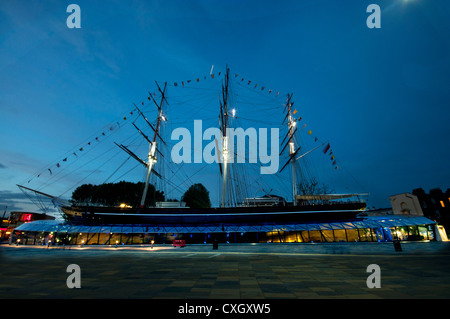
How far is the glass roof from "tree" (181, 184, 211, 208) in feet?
96.7

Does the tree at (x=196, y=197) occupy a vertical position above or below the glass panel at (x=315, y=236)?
above

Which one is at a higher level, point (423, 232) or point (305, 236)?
point (423, 232)

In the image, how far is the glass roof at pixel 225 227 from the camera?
29641 millimetres

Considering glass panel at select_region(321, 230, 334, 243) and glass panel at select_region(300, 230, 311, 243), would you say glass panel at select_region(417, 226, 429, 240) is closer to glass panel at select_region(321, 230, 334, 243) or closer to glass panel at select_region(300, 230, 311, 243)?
glass panel at select_region(321, 230, 334, 243)

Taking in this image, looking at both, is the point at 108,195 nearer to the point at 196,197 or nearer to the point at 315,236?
the point at 196,197

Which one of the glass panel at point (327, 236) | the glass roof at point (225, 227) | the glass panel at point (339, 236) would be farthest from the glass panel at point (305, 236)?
the glass panel at point (339, 236)

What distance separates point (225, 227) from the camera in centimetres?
3250

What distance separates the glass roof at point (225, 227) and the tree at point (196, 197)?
2947cm

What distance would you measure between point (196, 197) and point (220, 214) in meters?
33.2

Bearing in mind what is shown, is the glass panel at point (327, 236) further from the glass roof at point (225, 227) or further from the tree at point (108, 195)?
the tree at point (108, 195)

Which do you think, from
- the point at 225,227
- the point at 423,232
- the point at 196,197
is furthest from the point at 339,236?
the point at 196,197

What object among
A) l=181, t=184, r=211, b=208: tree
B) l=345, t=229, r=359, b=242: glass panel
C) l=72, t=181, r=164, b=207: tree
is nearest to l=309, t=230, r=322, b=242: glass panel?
l=345, t=229, r=359, b=242: glass panel
